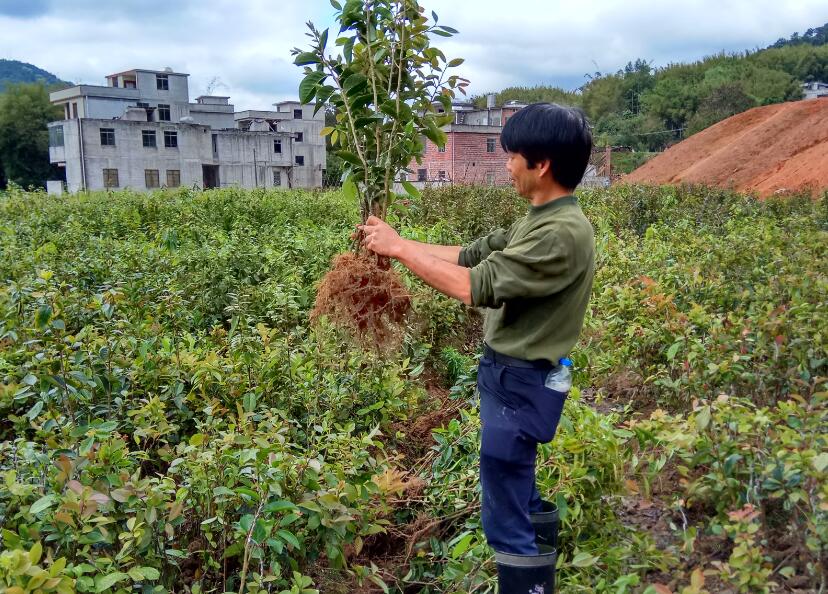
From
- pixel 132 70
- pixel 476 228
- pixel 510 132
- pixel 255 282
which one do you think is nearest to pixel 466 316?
pixel 255 282

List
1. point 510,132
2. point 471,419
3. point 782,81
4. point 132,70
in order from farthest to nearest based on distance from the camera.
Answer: point 782,81 < point 132,70 < point 471,419 < point 510,132

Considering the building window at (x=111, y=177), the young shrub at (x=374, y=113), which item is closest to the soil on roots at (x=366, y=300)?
the young shrub at (x=374, y=113)

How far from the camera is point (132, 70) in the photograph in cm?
4481

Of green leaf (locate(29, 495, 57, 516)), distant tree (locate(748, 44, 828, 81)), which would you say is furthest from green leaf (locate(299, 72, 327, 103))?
distant tree (locate(748, 44, 828, 81))

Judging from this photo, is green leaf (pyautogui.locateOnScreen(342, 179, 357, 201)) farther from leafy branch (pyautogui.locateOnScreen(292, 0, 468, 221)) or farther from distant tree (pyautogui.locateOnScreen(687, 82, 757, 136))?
distant tree (pyautogui.locateOnScreen(687, 82, 757, 136))

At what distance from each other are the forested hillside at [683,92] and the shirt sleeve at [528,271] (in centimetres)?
4424

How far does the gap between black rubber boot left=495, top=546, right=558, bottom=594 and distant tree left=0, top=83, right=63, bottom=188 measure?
51.5 m

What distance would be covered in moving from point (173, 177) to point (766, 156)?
1223 inches

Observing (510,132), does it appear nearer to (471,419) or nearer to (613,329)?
(471,419)

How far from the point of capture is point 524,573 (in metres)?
2.43

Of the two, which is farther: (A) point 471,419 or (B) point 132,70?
(B) point 132,70

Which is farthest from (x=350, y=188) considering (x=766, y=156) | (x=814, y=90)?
(x=814, y=90)

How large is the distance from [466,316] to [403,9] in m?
3.18

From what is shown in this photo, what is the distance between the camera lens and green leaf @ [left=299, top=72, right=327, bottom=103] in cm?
309
